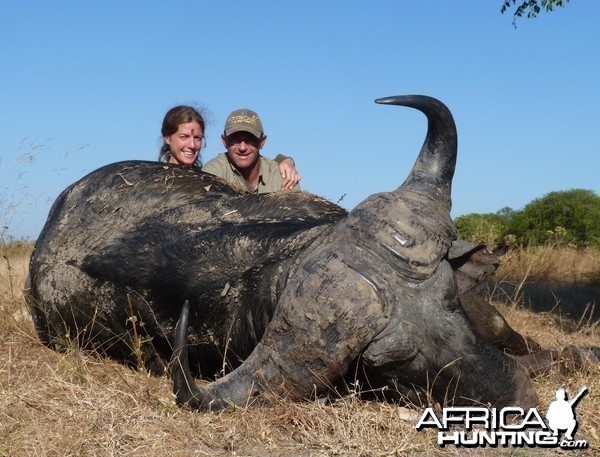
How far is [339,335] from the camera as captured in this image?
12.4ft

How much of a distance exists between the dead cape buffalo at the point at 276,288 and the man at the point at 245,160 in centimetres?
188

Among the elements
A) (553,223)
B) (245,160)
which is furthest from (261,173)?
(553,223)

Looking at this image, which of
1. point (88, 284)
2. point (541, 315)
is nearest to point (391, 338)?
point (88, 284)

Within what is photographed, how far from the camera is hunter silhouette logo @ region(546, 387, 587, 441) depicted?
156 inches

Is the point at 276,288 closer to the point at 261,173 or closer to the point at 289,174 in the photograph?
the point at 289,174

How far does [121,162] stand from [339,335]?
251 centimetres

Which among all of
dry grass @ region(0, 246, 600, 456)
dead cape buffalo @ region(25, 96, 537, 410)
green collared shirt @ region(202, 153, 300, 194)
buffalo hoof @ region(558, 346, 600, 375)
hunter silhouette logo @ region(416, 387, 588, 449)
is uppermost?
green collared shirt @ region(202, 153, 300, 194)

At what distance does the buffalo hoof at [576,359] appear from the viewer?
4805 mm

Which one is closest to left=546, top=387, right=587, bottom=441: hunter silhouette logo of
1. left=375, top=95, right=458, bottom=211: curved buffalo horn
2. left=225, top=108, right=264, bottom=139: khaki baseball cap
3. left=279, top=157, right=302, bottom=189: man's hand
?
left=375, top=95, right=458, bottom=211: curved buffalo horn

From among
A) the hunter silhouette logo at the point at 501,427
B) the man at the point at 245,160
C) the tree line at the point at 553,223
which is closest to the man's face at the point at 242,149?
the man at the point at 245,160

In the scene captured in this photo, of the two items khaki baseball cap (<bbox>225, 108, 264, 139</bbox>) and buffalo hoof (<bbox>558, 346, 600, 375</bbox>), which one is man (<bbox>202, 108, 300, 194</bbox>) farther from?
buffalo hoof (<bbox>558, 346, 600, 375</bbox>)

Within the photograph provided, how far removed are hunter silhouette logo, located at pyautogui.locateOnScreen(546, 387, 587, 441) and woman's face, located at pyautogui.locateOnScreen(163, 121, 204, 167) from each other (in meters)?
4.19

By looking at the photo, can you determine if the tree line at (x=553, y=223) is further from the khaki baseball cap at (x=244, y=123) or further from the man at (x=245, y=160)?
the khaki baseball cap at (x=244, y=123)

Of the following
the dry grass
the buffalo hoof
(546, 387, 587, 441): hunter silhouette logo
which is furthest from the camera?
the buffalo hoof
